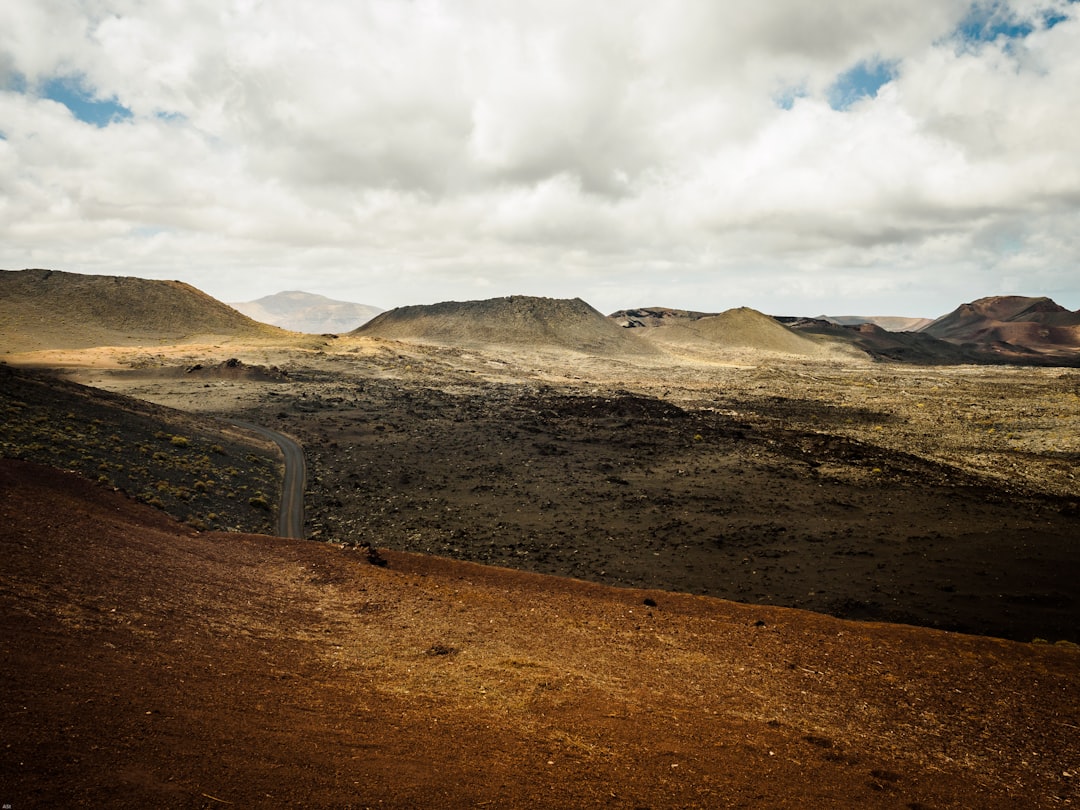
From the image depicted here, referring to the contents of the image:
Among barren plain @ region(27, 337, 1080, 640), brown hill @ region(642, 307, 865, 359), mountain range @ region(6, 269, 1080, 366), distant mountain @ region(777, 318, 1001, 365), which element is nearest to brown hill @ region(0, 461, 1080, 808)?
barren plain @ region(27, 337, 1080, 640)

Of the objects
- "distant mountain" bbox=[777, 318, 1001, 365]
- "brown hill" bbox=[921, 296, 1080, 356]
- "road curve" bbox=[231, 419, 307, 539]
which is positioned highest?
"brown hill" bbox=[921, 296, 1080, 356]

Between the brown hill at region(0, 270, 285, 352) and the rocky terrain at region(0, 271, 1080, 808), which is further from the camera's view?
the brown hill at region(0, 270, 285, 352)

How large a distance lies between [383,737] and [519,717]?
1846 millimetres

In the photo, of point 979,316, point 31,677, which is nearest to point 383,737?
point 31,677

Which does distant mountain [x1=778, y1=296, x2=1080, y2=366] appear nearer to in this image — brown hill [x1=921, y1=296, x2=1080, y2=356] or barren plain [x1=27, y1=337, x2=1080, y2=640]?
brown hill [x1=921, y1=296, x2=1080, y2=356]

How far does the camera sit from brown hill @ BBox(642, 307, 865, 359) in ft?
363

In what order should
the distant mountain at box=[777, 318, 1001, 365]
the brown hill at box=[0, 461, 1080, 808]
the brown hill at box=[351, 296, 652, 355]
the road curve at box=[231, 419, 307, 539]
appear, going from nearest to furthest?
1. the brown hill at box=[0, 461, 1080, 808]
2. the road curve at box=[231, 419, 307, 539]
3. the brown hill at box=[351, 296, 652, 355]
4. the distant mountain at box=[777, 318, 1001, 365]

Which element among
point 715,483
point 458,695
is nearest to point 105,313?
point 715,483

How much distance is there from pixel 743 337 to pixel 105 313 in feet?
338

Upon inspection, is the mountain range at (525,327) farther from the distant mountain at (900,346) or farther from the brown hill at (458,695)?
the brown hill at (458,695)

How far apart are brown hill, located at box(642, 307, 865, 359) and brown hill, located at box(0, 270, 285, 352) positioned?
7499 cm

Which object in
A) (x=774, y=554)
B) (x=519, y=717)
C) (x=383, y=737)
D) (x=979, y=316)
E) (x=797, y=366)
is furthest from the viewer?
(x=979, y=316)

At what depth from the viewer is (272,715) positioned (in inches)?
260

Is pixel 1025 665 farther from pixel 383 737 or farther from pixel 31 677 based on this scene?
pixel 31 677
